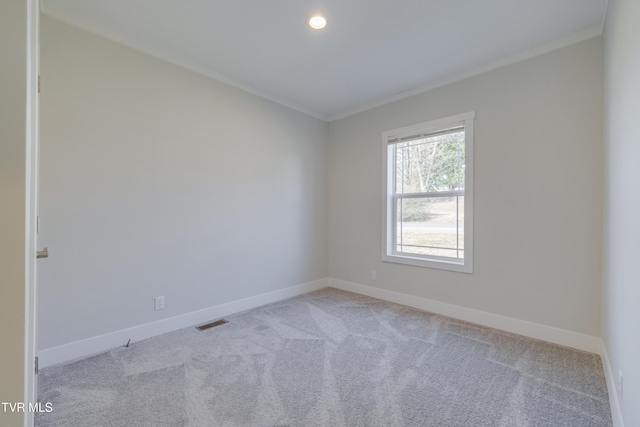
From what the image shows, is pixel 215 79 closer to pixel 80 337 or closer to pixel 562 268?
pixel 80 337

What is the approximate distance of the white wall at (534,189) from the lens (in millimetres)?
2387

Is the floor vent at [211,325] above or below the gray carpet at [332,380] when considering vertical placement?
above

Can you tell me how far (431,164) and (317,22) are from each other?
6.50 feet

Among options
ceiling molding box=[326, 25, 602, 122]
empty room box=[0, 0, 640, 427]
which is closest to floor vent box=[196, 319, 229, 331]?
empty room box=[0, 0, 640, 427]

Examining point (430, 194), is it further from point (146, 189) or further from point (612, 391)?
point (146, 189)

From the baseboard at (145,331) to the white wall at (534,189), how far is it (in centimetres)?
187

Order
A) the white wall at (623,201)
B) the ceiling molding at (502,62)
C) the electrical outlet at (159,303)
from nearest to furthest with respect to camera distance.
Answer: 1. the white wall at (623,201)
2. the ceiling molding at (502,62)
3. the electrical outlet at (159,303)

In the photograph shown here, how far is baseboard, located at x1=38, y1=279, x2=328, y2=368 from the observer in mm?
2189

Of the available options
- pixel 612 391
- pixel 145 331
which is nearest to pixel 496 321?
pixel 612 391

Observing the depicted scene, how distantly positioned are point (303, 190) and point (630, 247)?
3248mm

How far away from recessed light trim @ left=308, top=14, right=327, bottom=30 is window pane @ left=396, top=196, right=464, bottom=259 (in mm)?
2156

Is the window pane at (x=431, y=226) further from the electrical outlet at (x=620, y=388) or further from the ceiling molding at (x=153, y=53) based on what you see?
the ceiling molding at (x=153, y=53)

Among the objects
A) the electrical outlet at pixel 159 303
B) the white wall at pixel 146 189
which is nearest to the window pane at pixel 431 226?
the white wall at pixel 146 189

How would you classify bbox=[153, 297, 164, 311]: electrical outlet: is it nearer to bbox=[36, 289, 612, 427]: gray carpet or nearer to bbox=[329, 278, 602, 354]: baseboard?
bbox=[36, 289, 612, 427]: gray carpet
